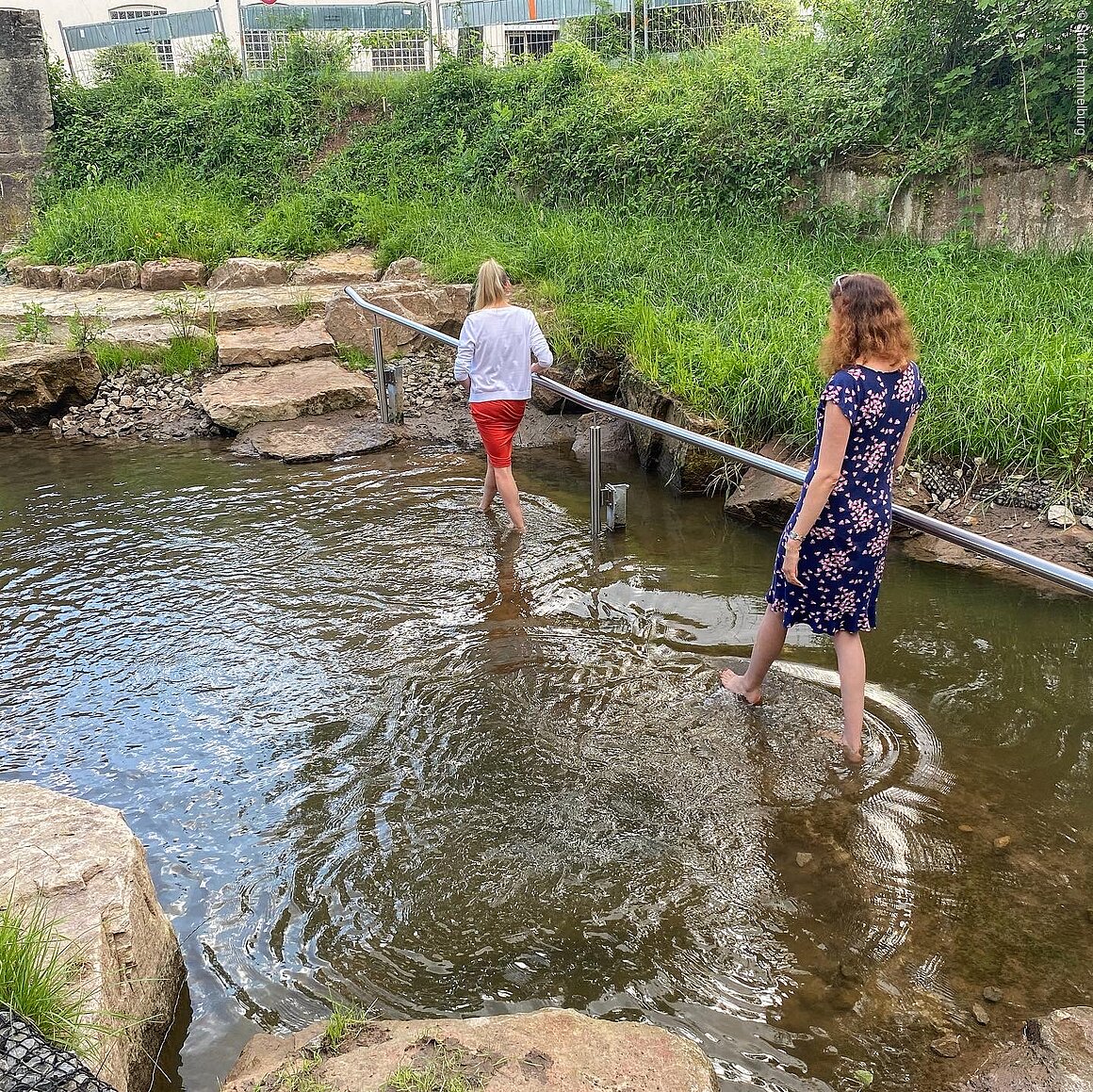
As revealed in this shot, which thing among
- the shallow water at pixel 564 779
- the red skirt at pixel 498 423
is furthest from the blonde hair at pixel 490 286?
the shallow water at pixel 564 779

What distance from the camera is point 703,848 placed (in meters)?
3.67

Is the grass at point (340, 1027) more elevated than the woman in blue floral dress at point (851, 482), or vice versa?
the woman in blue floral dress at point (851, 482)

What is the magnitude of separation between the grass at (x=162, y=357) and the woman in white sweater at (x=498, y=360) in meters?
4.79

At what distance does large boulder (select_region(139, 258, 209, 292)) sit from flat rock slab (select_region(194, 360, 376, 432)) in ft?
10.4

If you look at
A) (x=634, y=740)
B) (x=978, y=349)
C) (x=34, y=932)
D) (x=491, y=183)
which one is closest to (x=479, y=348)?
(x=634, y=740)

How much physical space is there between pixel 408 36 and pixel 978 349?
46.9ft

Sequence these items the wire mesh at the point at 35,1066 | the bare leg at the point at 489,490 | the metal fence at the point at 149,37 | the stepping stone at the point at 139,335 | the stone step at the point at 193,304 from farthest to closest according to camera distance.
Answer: the metal fence at the point at 149,37 < the stone step at the point at 193,304 < the stepping stone at the point at 139,335 < the bare leg at the point at 489,490 < the wire mesh at the point at 35,1066

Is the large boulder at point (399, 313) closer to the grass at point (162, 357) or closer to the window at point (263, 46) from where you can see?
the grass at point (162, 357)

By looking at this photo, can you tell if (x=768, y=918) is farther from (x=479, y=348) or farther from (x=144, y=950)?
(x=479, y=348)

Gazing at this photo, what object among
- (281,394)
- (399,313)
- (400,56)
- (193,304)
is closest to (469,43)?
(400,56)

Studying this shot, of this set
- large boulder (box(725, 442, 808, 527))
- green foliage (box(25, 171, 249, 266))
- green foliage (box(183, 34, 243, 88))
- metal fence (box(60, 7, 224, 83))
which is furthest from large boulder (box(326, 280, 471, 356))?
metal fence (box(60, 7, 224, 83))

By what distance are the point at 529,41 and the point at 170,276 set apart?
9.07m

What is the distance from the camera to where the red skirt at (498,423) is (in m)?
6.66

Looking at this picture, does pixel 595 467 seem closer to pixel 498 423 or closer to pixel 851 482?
pixel 498 423
